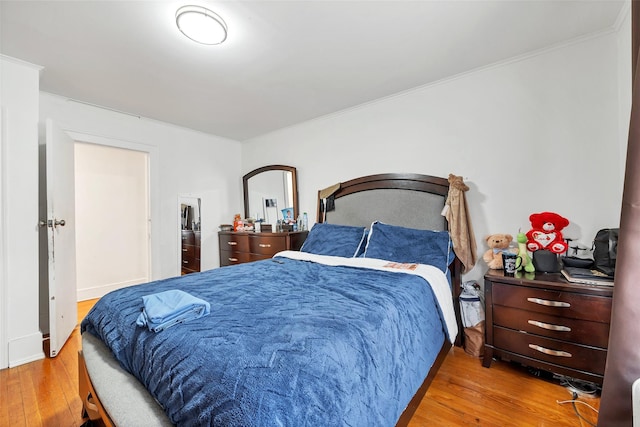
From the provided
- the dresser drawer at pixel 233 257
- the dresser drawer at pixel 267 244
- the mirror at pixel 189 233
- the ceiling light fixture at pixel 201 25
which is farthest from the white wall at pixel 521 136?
the mirror at pixel 189 233

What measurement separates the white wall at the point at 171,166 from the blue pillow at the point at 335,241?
198 cm

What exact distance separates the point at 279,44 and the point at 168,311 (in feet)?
6.15

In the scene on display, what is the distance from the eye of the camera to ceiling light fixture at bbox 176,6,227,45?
159 cm

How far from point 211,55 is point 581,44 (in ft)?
9.10

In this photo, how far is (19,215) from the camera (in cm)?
215

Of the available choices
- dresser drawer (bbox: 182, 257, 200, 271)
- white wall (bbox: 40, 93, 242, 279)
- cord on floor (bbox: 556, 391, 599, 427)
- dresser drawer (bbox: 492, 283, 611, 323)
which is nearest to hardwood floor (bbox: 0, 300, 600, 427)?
cord on floor (bbox: 556, 391, 599, 427)

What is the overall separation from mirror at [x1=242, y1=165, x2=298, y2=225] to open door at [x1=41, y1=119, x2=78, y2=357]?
83.7 inches

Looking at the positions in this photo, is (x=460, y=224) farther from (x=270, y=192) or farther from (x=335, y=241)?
(x=270, y=192)

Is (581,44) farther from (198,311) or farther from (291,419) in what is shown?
(198,311)

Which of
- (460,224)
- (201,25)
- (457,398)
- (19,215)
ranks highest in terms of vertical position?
(201,25)

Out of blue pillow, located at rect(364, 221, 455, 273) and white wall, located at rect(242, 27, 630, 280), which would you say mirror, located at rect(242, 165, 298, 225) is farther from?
blue pillow, located at rect(364, 221, 455, 273)

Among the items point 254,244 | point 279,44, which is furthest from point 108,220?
point 279,44

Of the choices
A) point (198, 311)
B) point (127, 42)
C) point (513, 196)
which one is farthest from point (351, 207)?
point (127, 42)

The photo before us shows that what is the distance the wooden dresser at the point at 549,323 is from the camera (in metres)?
1.54
